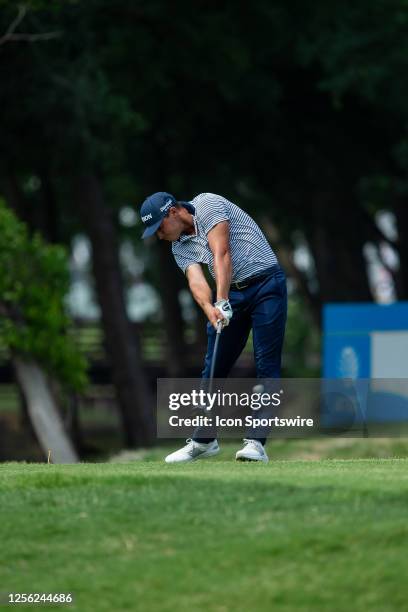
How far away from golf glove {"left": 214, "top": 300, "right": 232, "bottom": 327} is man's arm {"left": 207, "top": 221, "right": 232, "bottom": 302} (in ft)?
0.10

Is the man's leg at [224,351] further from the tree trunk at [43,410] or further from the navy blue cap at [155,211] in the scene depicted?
the tree trunk at [43,410]

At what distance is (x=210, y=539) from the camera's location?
7754mm

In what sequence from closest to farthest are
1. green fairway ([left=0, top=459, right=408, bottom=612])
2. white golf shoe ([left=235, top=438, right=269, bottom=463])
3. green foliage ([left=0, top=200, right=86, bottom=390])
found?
green fairway ([left=0, top=459, right=408, bottom=612]) → white golf shoe ([left=235, top=438, right=269, bottom=463]) → green foliage ([left=0, top=200, right=86, bottom=390])

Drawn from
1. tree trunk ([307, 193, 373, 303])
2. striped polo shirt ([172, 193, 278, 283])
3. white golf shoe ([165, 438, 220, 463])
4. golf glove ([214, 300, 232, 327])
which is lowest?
white golf shoe ([165, 438, 220, 463])

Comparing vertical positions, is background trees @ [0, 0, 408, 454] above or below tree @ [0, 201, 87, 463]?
above

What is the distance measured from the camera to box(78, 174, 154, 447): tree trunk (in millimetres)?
28422

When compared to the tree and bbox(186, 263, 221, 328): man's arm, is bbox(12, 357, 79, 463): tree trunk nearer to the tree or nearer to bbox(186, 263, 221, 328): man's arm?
the tree

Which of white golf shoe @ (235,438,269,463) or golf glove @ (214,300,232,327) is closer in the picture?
golf glove @ (214,300,232,327)

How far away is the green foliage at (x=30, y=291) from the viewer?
23.3m

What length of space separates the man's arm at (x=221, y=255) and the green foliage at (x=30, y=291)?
13.3m

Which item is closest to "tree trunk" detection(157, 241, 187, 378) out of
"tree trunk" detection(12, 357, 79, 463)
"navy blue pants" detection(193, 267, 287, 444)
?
"tree trunk" detection(12, 357, 79, 463)

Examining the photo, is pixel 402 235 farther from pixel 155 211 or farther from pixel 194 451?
pixel 155 211

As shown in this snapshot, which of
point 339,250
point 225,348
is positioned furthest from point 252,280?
point 339,250

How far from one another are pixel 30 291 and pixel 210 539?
15901 mm
